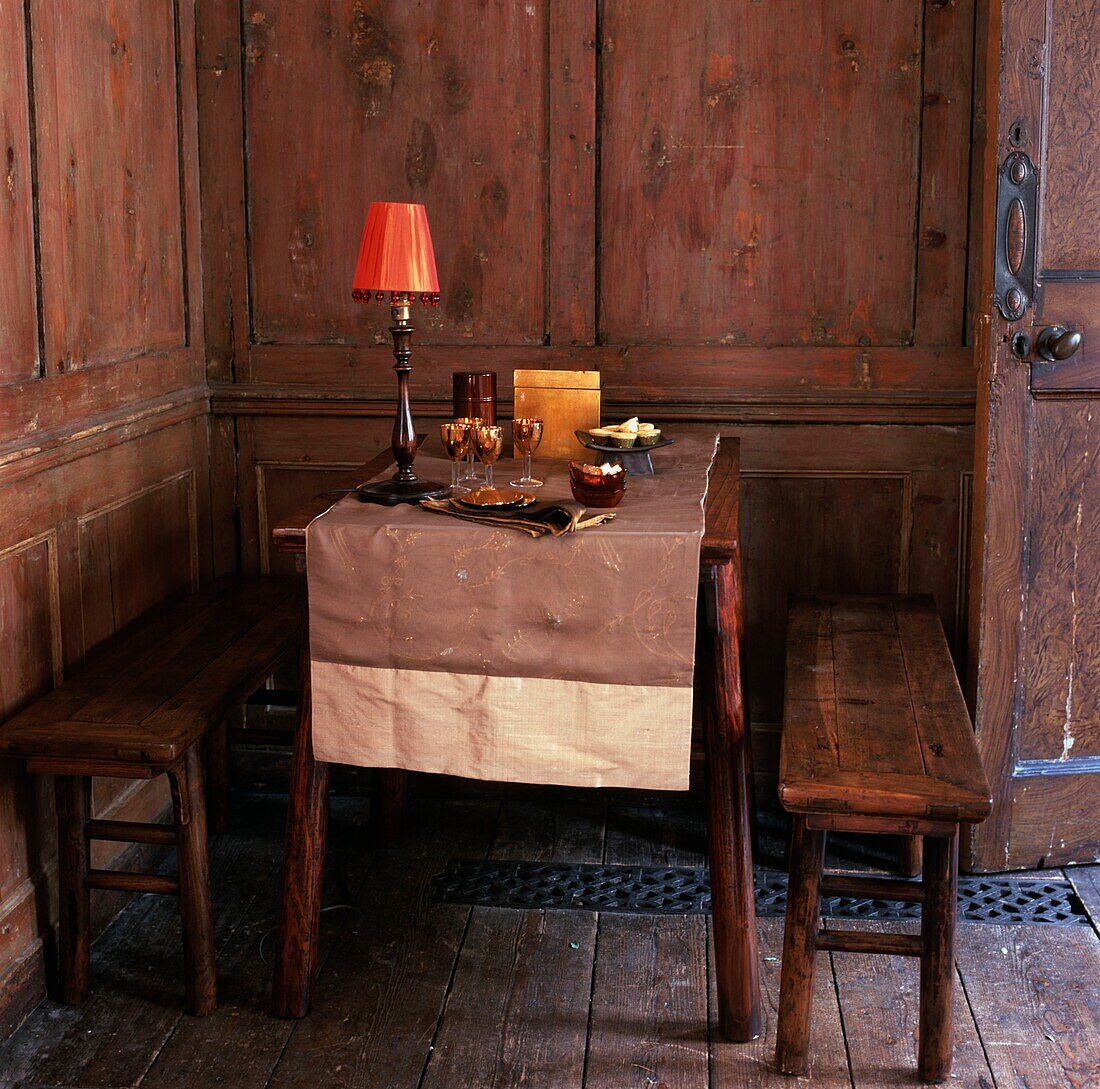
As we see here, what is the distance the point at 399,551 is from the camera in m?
2.25

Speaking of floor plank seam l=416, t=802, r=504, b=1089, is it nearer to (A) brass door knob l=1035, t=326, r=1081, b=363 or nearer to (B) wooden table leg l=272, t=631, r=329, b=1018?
(B) wooden table leg l=272, t=631, r=329, b=1018

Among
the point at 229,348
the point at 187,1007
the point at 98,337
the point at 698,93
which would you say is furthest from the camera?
the point at 229,348

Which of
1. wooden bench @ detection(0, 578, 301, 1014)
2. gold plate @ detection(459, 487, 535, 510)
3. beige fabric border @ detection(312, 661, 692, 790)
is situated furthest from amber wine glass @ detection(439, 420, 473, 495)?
wooden bench @ detection(0, 578, 301, 1014)

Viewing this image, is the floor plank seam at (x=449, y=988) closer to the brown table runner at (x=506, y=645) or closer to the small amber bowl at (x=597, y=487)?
the brown table runner at (x=506, y=645)

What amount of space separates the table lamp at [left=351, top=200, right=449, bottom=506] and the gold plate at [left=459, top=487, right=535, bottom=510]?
0.10 m

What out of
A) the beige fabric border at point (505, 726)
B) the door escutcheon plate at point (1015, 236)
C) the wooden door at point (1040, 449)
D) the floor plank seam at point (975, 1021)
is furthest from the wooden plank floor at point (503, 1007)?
the door escutcheon plate at point (1015, 236)

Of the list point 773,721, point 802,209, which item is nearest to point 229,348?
point 802,209

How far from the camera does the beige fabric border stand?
7.47 ft

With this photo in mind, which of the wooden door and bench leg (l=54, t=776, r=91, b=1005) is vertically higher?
the wooden door

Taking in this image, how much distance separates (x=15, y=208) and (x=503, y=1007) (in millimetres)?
1767

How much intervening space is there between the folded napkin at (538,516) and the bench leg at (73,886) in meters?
0.88

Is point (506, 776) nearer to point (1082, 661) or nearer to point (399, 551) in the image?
point (399, 551)

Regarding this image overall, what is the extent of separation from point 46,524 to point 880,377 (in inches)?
76.5

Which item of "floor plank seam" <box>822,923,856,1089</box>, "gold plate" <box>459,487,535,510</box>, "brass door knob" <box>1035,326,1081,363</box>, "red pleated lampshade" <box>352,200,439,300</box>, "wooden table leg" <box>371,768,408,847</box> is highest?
"red pleated lampshade" <box>352,200,439,300</box>
